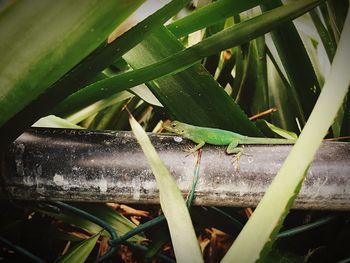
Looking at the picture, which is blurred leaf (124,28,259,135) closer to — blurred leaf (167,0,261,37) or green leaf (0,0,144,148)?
blurred leaf (167,0,261,37)

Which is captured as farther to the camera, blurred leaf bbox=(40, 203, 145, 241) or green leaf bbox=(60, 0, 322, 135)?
blurred leaf bbox=(40, 203, 145, 241)

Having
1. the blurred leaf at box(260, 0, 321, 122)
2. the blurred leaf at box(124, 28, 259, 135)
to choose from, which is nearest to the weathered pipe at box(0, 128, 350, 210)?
the blurred leaf at box(124, 28, 259, 135)

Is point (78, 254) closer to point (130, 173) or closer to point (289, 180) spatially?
point (130, 173)

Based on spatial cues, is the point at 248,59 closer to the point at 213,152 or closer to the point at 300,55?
the point at 300,55

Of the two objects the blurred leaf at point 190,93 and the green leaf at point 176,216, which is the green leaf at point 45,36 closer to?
→ the green leaf at point 176,216

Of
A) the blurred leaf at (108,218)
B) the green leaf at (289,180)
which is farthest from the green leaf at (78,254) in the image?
the green leaf at (289,180)
